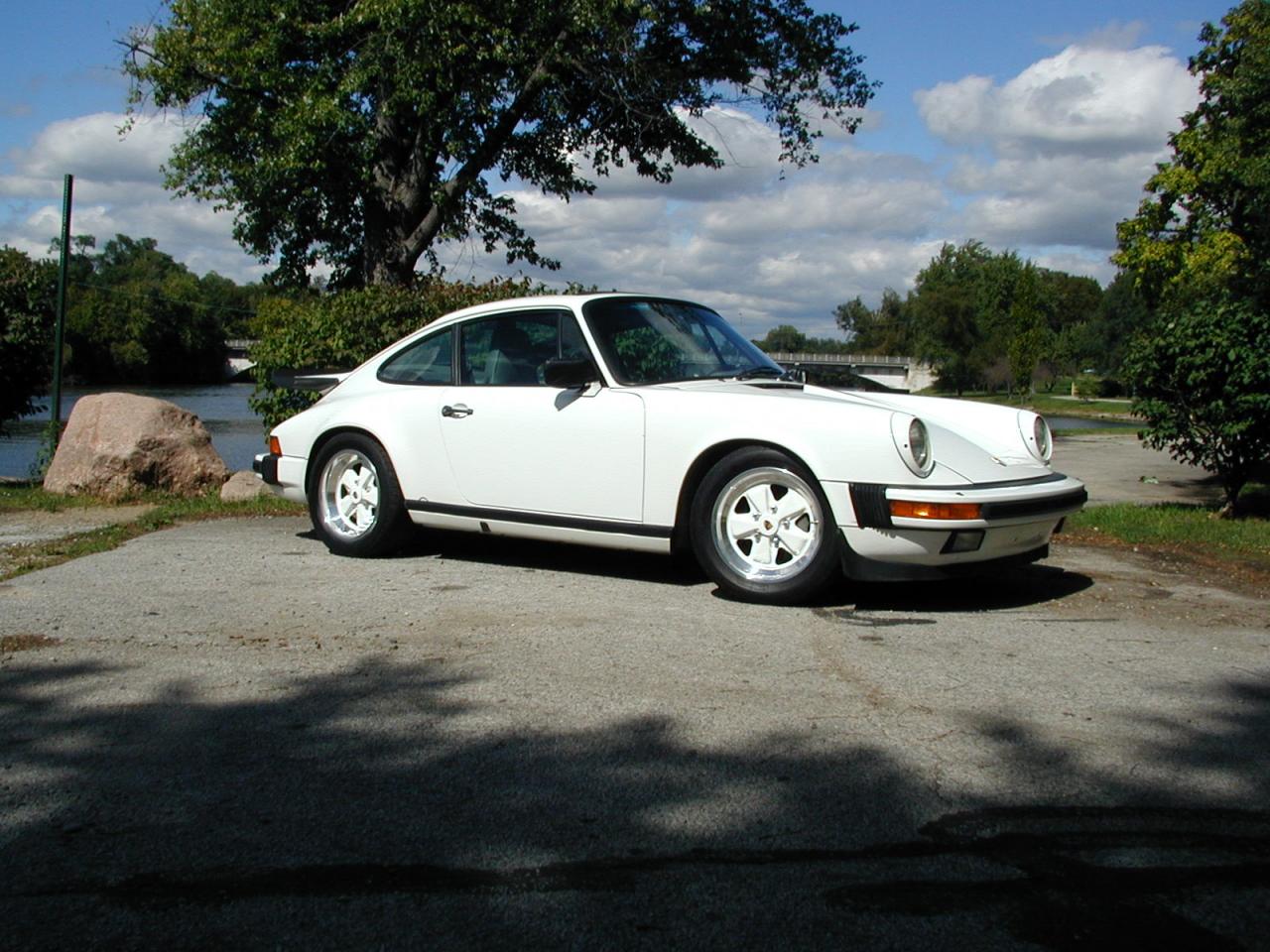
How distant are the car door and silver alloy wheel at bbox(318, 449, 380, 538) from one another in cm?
69

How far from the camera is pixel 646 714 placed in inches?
154

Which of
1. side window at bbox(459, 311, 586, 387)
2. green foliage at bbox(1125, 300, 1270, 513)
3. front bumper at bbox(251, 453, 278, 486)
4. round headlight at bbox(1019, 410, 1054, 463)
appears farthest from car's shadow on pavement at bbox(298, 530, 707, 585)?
green foliage at bbox(1125, 300, 1270, 513)

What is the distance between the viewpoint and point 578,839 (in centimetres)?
290

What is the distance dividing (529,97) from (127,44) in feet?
20.6

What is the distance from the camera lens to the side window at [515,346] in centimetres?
667

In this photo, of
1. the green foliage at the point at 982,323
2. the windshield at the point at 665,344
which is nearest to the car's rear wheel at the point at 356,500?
the windshield at the point at 665,344

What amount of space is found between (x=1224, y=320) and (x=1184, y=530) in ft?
5.85

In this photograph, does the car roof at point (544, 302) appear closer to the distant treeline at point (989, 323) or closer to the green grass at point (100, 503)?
the green grass at point (100, 503)

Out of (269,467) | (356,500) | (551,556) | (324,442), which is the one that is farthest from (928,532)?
(269,467)

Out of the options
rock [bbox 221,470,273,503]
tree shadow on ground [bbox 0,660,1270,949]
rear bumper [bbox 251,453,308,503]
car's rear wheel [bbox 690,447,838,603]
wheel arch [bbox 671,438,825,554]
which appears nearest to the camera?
tree shadow on ground [bbox 0,660,1270,949]

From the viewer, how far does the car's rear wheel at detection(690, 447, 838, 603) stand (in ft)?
18.5

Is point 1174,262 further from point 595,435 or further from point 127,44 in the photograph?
point 595,435

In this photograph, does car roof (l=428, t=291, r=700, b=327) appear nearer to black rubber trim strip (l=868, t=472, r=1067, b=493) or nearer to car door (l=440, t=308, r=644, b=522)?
car door (l=440, t=308, r=644, b=522)

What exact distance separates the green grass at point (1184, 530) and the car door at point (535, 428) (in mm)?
4055
